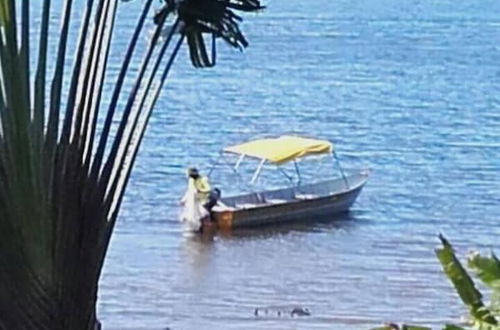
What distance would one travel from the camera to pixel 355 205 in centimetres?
2714

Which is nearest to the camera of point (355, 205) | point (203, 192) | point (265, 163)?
point (203, 192)

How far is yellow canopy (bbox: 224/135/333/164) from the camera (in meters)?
27.5

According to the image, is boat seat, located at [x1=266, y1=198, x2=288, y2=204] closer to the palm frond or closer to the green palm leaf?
the palm frond

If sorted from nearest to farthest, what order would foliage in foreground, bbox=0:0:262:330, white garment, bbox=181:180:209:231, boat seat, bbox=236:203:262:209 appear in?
foliage in foreground, bbox=0:0:262:330
white garment, bbox=181:180:209:231
boat seat, bbox=236:203:262:209

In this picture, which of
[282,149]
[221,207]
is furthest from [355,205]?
[221,207]

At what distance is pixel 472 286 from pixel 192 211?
1966 cm

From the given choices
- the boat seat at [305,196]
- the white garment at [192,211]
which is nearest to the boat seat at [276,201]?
the boat seat at [305,196]

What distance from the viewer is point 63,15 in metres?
5.85

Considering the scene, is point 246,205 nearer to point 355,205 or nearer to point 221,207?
point 221,207

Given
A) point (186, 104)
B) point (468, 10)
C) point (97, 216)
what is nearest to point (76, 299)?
point (97, 216)

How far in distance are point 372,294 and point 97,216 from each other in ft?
47.4

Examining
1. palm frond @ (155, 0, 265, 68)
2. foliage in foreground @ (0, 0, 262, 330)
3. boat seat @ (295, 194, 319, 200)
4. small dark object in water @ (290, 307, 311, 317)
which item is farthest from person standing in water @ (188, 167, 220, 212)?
foliage in foreground @ (0, 0, 262, 330)

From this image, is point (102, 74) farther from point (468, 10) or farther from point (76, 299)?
point (468, 10)

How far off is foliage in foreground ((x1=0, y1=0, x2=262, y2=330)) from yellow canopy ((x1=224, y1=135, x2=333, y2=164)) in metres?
21.2
